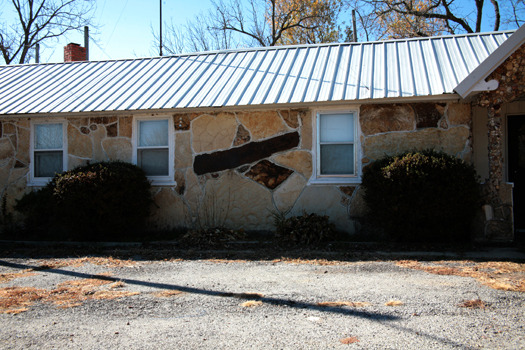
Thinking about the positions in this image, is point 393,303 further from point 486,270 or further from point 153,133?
point 153,133

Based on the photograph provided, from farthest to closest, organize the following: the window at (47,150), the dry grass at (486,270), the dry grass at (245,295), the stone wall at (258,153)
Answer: the window at (47,150) → the stone wall at (258,153) → the dry grass at (486,270) → the dry grass at (245,295)

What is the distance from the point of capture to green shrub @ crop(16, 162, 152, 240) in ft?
31.7

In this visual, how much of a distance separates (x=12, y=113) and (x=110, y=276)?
624cm

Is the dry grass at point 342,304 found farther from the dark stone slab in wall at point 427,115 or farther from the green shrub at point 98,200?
the green shrub at point 98,200

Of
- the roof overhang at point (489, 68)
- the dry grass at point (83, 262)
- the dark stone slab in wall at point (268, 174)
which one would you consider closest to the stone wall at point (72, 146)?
the dark stone slab in wall at point (268, 174)

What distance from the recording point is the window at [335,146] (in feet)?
32.4

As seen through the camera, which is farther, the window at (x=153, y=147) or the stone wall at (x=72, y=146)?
the stone wall at (x=72, y=146)

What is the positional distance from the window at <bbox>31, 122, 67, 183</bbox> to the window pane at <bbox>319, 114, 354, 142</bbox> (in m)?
5.99

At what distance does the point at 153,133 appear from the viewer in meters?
10.9

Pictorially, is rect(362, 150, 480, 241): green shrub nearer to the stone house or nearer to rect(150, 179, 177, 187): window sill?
the stone house

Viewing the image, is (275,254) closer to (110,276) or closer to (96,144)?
(110,276)

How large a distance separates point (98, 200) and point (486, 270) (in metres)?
7.02

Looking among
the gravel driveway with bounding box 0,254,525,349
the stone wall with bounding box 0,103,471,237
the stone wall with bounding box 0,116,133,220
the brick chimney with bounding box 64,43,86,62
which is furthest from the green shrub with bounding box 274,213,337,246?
the brick chimney with bounding box 64,43,86,62

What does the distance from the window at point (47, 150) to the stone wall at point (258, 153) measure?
483 millimetres
